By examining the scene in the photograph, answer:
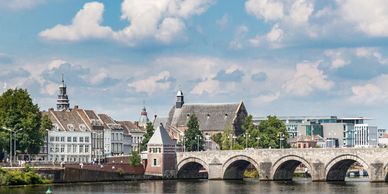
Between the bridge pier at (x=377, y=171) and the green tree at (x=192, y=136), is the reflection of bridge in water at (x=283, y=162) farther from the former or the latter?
the green tree at (x=192, y=136)

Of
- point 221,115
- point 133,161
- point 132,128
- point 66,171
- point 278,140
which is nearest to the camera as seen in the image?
point 66,171

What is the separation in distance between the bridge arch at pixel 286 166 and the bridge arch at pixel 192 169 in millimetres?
12104

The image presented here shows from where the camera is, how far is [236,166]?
14012 centimetres

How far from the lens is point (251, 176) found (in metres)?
155

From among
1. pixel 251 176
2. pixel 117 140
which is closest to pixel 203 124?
pixel 117 140

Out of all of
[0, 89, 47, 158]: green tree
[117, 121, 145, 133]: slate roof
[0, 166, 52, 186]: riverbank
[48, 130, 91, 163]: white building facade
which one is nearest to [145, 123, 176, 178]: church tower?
[48, 130, 91, 163]: white building facade

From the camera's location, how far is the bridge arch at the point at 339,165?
120656mm

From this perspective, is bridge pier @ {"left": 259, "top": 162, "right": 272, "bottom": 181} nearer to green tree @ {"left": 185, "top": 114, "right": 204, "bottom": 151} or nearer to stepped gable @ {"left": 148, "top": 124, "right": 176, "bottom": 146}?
stepped gable @ {"left": 148, "top": 124, "right": 176, "bottom": 146}

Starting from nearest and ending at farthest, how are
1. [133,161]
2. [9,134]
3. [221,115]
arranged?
[9,134] < [133,161] < [221,115]

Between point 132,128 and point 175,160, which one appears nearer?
point 175,160

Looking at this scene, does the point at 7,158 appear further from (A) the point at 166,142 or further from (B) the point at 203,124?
(B) the point at 203,124

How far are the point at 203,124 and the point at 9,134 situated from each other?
261 feet

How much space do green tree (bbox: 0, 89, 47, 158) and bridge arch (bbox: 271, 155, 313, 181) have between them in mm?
33873

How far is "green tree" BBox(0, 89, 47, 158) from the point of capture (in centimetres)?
12312
